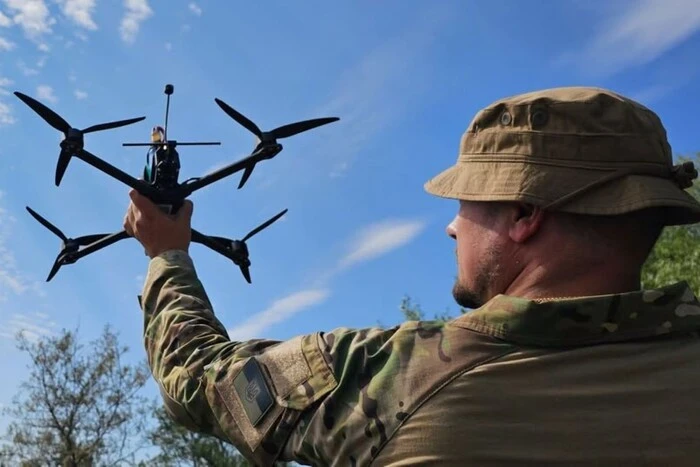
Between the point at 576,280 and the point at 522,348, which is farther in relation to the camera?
the point at 576,280

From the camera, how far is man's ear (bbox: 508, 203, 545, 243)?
6.32ft

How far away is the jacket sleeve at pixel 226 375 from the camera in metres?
1.85

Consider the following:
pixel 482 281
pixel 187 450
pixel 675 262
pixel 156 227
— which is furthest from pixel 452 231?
pixel 187 450

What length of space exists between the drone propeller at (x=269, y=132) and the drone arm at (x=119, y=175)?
73 centimetres

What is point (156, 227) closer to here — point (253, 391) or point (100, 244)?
point (253, 391)

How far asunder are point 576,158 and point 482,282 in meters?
0.39

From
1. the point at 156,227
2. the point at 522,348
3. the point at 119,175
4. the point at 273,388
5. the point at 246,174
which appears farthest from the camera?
the point at 246,174

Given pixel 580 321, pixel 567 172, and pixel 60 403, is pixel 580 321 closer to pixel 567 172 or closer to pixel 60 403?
pixel 567 172

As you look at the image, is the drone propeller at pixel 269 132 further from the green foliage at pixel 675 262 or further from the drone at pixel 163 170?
the green foliage at pixel 675 262

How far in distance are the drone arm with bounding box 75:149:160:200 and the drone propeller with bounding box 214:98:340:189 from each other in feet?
2.38

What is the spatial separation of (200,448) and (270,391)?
38.5 meters

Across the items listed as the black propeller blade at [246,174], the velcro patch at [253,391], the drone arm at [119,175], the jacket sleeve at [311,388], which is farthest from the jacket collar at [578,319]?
the black propeller blade at [246,174]

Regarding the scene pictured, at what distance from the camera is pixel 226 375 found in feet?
6.51

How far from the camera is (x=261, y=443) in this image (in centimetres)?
187
